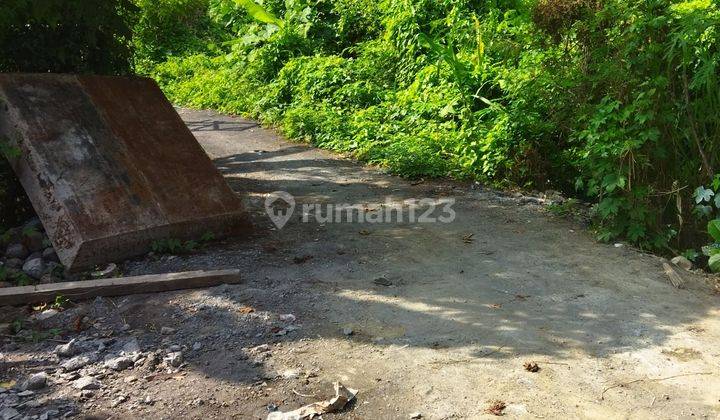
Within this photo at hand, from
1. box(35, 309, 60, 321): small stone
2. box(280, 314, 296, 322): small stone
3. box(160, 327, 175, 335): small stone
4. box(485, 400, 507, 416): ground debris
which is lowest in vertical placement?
box(485, 400, 507, 416): ground debris

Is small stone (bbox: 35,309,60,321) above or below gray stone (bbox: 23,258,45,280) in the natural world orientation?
below

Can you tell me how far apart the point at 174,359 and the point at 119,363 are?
293mm

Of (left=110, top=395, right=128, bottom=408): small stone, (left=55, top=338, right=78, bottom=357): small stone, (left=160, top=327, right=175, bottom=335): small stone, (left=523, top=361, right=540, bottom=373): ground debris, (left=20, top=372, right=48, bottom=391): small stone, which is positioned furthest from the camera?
(left=160, top=327, right=175, bottom=335): small stone

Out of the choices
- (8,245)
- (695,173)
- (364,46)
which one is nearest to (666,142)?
(695,173)

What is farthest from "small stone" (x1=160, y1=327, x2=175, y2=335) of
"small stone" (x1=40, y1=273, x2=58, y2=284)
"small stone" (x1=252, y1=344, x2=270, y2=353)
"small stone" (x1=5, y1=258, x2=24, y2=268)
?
"small stone" (x1=5, y1=258, x2=24, y2=268)

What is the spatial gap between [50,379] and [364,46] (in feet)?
32.6

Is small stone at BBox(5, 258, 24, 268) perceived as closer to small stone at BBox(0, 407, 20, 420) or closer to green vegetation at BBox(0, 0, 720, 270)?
green vegetation at BBox(0, 0, 720, 270)

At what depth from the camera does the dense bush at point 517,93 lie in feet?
18.0

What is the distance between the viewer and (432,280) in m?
4.84

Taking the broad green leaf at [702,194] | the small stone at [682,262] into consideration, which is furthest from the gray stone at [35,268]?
the broad green leaf at [702,194]

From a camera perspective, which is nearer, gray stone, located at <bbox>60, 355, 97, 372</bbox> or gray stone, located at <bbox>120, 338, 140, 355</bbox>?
gray stone, located at <bbox>60, 355, 97, 372</bbox>

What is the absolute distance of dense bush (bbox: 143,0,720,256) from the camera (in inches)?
217

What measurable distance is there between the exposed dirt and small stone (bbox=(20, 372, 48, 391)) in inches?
2.0

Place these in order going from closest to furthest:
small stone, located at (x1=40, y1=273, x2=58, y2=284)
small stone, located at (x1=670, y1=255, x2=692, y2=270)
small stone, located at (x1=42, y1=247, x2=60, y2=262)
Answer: small stone, located at (x1=40, y1=273, x2=58, y2=284) → small stone, located at (x1=42, y1=247, x2=60, y2=262) → small stone, located at (x1=670, y1=255, x2=692, y2=270)
